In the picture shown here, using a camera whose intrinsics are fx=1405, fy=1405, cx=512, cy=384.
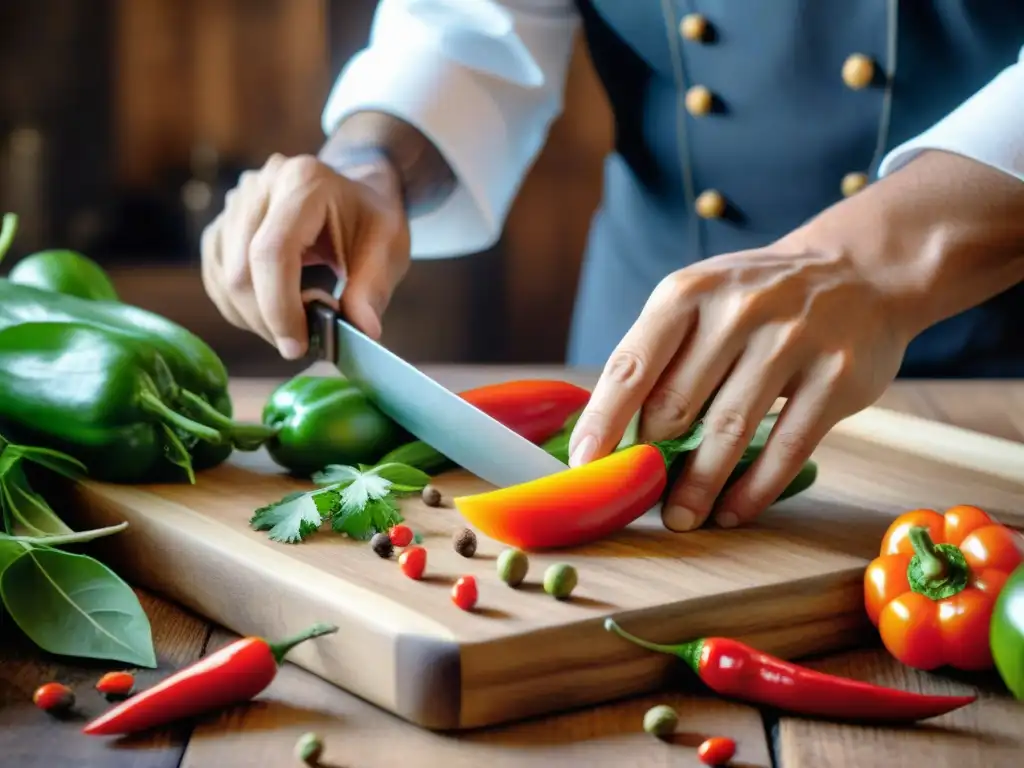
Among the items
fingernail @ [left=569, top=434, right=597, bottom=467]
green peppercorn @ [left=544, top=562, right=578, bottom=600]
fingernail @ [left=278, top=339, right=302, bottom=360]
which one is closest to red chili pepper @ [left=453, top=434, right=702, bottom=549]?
fingernail @ [left=569, top=434, right=597, bottom=467]

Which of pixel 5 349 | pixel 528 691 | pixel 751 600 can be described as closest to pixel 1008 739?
pixel 751 600

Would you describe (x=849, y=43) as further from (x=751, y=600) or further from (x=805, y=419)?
(x=751, y=600)

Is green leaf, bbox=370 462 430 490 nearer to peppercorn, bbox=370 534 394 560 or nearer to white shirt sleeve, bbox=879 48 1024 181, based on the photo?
peppercorn, bbox=370 534 394 560

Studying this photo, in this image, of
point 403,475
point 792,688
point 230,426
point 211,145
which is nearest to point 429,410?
point 403,475

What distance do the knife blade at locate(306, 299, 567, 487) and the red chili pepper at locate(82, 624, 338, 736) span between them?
0.35m

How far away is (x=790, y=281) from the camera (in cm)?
124

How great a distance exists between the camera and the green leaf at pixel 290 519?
3.94 feet

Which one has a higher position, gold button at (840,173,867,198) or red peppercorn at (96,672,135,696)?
gold button at (840,173,867,198)

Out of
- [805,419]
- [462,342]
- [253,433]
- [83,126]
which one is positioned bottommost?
[462,342]

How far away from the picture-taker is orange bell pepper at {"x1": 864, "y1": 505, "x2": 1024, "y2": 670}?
1.03 meters

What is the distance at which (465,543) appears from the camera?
1.16 m

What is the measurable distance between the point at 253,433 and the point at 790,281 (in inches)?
22.1

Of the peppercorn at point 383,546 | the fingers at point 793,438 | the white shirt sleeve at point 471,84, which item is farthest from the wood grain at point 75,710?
the white shirt sleeve at point 471,84

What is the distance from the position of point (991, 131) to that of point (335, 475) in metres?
0.71
